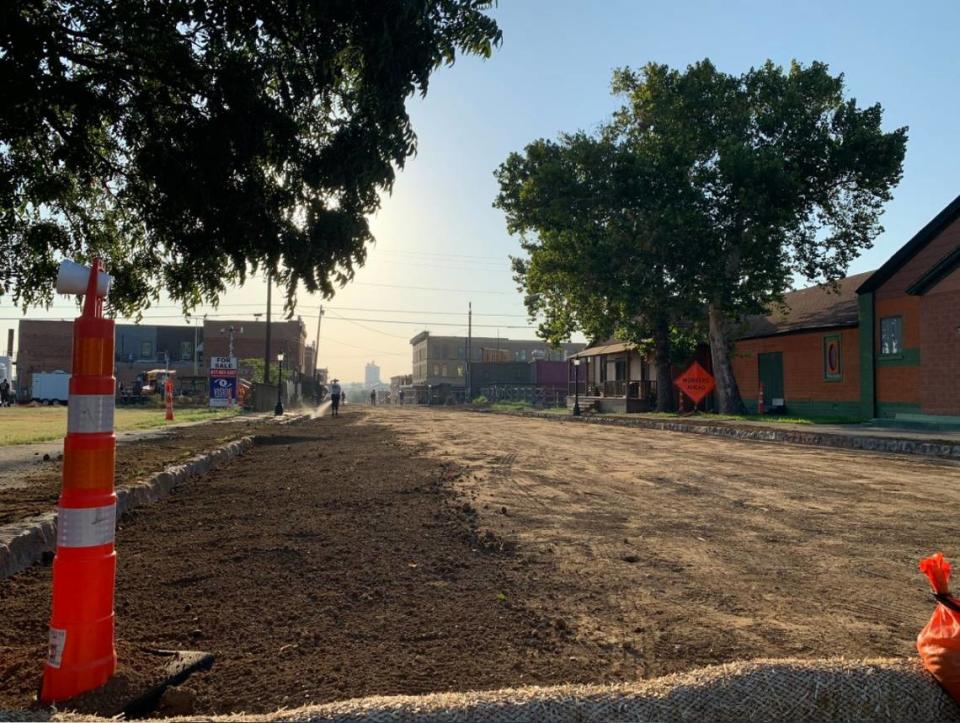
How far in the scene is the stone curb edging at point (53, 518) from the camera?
449 centimetres

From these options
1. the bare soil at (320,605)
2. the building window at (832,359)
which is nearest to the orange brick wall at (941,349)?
the building window at (832,359)

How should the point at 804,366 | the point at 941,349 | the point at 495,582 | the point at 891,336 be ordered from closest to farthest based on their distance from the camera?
1. the point at 495,582
2. the point at 941,349
3. the point at 891,336
4. the point at 804,366

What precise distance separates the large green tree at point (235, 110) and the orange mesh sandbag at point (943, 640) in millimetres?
4710

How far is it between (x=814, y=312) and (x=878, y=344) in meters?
6.07

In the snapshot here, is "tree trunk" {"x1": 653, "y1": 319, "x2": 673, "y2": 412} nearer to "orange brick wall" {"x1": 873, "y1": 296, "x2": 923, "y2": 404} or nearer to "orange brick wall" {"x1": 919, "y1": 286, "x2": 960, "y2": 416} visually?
"orange brick wall" {"x1": 873, "y1": 296, "x2": 923, "y2": 404}

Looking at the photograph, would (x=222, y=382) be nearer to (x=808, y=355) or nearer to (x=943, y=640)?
(x=808, y=355)

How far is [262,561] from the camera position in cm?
457

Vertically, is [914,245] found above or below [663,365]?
above

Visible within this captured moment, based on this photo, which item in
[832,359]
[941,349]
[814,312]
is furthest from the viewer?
[814,312]

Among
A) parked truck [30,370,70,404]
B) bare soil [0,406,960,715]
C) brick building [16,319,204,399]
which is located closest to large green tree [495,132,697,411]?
bare soil [0,406,960,715]

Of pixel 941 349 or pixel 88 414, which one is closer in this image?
pixel 88 414

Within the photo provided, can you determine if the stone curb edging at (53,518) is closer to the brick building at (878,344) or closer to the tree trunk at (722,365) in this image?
the brick building at (878,344)

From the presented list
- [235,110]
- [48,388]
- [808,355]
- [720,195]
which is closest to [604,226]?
[720,195]

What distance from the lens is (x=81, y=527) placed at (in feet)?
8.15
